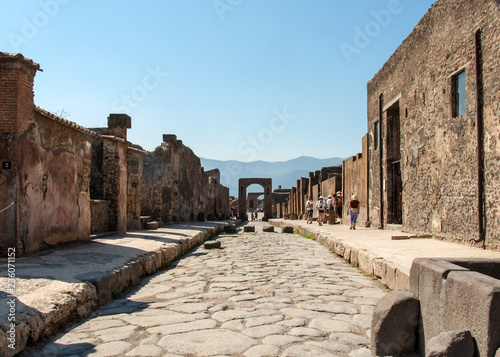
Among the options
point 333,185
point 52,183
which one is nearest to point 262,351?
point 52,183

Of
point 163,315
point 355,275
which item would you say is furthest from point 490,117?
point 163,315

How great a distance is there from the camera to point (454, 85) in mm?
9375

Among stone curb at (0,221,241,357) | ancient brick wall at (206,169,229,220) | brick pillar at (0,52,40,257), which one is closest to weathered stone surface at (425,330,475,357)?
stone curb at (0,221,241,357)

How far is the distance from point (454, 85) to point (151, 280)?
23.6 ft

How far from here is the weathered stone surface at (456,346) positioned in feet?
7.32

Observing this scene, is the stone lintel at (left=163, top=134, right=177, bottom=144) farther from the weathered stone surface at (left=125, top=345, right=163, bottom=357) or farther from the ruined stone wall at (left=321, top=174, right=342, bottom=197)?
the weathered stone surface at (left=125, top=345, right=163, bottom=357)

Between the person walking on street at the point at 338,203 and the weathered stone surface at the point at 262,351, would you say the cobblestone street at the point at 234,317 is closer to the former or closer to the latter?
the weathered stone surface at the point at 262,351

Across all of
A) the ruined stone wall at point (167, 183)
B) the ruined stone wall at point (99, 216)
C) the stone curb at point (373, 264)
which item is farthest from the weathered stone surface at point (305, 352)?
the ruined stone wall at point (167, 183)

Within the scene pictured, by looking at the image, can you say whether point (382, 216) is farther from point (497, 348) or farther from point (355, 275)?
point (497, 348)

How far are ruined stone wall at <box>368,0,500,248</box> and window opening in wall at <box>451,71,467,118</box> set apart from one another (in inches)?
3.0

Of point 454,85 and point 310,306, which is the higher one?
point 454,85

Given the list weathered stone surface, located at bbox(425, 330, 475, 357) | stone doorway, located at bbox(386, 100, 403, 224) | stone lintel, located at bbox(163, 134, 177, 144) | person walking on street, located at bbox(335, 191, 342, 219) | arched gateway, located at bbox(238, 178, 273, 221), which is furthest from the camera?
arched gateway, located at bbox(238, 178, 273, 221)

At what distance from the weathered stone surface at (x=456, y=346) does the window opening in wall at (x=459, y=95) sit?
7497 mm

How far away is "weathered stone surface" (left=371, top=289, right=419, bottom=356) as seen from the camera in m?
2.98
